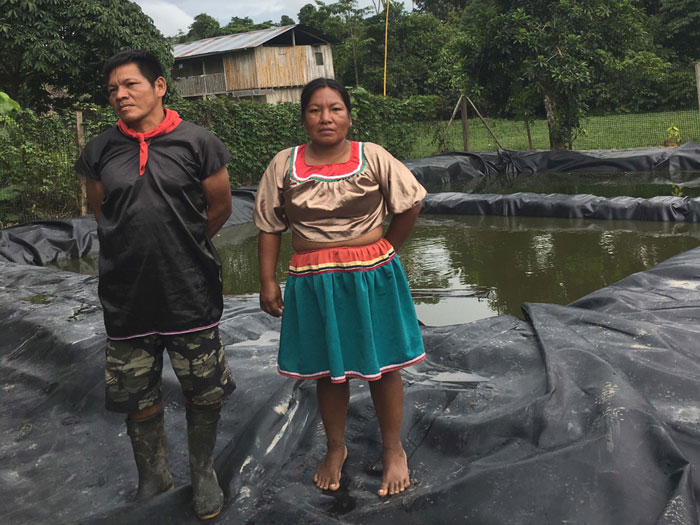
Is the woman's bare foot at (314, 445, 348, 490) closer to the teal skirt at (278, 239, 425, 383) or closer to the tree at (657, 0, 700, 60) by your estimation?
the teal skirt at (278, 239, 425, 383)

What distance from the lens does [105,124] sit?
8.61 metres

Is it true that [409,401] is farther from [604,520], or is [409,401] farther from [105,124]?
[105,124]

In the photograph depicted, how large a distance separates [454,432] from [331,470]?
1.43 ft

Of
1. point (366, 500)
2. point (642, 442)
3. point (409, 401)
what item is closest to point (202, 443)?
point (366, 500)

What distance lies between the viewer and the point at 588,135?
15.4 meters

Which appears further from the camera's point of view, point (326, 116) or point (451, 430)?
point (451, 430)

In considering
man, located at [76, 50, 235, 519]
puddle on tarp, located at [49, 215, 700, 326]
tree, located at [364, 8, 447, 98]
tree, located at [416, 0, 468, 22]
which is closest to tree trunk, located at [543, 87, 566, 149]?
puddle on tarp, located at [49, 215, 700, 326]

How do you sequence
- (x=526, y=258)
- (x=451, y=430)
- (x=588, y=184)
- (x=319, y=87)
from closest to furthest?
1. (x=319, y=87)
2. (x=451, y=430)
3. (x=526, y=258)
4. (x=588, y=184)

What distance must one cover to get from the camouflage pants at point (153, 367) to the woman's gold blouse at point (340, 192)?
1.46 feet

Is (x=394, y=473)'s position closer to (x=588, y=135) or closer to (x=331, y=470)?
(x=331, y=470)

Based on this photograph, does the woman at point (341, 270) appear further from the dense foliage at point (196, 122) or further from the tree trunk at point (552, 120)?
the tree trunk at point (552, 120)

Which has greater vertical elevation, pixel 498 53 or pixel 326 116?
pixel 498 53

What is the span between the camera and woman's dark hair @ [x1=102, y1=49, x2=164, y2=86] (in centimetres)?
187

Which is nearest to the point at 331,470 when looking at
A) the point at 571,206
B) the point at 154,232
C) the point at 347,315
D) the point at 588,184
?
the point at 347,315
